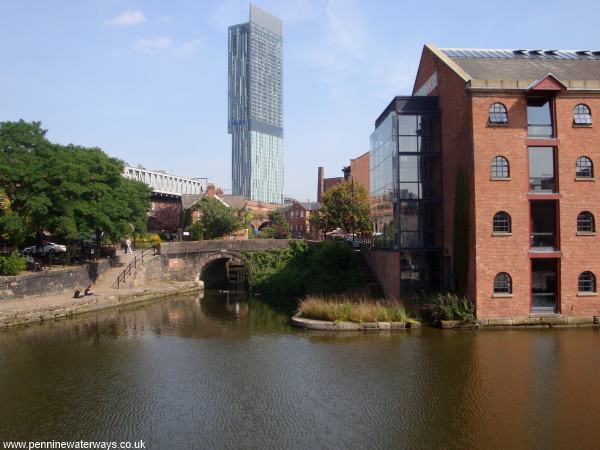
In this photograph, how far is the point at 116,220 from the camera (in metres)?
34.4

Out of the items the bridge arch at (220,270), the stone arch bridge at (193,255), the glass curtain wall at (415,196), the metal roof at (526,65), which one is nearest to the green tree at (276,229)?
the bridge arch at (220,270)

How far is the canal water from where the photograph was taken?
11.0 m

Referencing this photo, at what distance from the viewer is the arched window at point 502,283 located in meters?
21.8

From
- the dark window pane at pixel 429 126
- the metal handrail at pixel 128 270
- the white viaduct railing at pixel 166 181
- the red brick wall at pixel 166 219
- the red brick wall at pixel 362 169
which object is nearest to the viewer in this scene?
the dark window pane at pixel 429 126

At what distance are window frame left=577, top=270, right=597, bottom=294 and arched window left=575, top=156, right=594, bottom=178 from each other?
4.24m

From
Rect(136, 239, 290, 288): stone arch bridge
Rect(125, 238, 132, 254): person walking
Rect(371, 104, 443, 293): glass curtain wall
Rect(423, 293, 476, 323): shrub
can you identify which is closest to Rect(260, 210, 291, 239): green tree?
Rect(136, 239, 290, 288): stone arch bridge

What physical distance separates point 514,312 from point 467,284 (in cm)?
222

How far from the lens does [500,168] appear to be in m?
22.1

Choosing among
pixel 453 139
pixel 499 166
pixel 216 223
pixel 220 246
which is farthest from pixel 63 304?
pixel 216 223

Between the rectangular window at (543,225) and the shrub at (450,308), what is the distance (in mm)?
4036

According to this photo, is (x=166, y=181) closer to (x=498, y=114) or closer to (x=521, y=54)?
(x=521, y=54)

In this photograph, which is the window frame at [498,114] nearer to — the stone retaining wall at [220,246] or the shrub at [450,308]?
the shrub at [450,308]

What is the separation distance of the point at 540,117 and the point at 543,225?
4836 millimetres

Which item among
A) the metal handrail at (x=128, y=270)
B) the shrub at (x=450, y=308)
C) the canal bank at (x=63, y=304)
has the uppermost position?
the metal handrail at (x=128, y=270)
